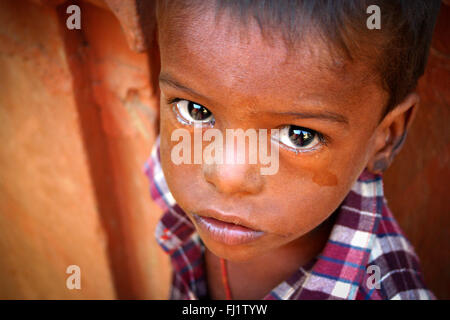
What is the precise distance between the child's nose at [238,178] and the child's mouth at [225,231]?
0.11 m

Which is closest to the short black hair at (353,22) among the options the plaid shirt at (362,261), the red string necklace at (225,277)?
the plaid shirt at (362,261)

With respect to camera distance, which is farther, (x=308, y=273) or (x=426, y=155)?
(x=426, y=155)

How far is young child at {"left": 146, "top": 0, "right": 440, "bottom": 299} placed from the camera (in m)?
0.72

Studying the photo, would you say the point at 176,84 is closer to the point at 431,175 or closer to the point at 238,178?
the point at 238,178

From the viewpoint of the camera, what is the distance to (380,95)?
82 centimetres

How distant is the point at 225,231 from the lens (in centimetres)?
90

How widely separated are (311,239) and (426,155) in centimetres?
47

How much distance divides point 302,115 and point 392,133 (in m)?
0.33

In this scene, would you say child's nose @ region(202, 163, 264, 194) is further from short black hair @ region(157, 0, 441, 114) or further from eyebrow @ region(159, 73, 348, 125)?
short black hair @ region(157, 0, 441, 114)

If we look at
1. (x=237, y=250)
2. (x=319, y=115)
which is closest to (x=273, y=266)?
(x=237, y=250)

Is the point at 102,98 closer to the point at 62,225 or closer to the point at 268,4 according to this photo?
the point at 62,225

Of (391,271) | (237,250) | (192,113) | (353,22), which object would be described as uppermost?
(353,22)

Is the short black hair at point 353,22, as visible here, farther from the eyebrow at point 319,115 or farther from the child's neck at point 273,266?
the child's neck at point 273,266
